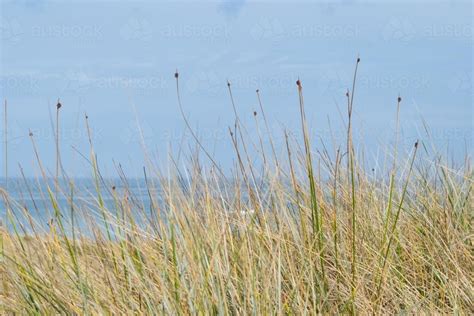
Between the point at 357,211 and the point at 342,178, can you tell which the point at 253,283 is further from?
the point at 342,178

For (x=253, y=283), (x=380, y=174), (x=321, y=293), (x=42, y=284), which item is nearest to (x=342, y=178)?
(x=380, y=174)

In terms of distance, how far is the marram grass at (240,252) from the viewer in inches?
97.5

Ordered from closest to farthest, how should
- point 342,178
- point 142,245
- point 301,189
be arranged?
point 142,245 → point 301,189 → point 342,178

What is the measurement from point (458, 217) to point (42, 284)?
2.06 m

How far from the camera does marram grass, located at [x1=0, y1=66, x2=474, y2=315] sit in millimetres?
2477

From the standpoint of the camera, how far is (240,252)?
2688mm

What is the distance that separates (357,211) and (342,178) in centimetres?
37

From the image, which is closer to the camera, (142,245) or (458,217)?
(142,245)

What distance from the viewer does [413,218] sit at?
367cm

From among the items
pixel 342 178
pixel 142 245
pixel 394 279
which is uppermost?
pixel 342 178

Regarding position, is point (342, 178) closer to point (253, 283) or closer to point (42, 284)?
point (253, 283)

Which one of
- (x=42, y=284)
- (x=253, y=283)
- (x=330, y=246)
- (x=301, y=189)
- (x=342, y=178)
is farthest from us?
(x=342, y=178)

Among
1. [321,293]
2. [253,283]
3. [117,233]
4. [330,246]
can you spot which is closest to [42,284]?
[117,233]

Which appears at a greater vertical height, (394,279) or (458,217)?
(458,217)
